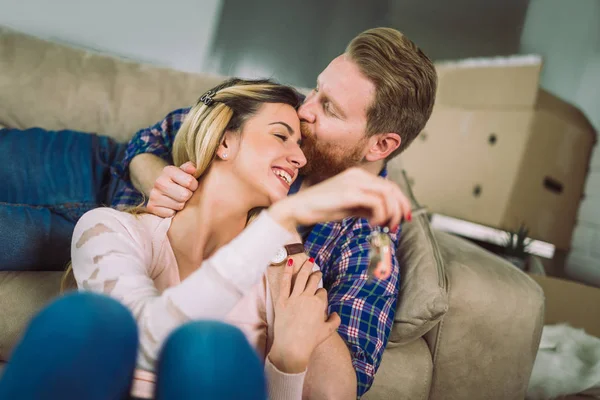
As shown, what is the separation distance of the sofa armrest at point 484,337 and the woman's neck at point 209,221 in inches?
19.5

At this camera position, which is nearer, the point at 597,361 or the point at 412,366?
the point at 412,366

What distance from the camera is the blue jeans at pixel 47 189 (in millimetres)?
718

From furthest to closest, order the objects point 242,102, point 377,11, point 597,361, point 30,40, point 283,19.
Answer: point 377,11 → point 283,19 → point 597,361 → point 30,40 → point 242,102

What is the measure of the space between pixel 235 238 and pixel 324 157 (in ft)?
1.18

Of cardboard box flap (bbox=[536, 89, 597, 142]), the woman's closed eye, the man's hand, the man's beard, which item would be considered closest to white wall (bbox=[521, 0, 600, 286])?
cardboard box flap (bbox=[536, 89, 597, 142])

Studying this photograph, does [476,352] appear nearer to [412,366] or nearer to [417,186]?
[412,366]

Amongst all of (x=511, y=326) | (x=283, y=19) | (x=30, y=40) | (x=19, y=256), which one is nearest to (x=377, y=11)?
(x=283, y=19)

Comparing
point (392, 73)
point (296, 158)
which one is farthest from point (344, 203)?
point (392, 73)

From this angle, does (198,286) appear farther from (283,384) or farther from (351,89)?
(351,89)

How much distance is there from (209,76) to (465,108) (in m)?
1.12

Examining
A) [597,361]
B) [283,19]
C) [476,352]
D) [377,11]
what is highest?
[377,11]

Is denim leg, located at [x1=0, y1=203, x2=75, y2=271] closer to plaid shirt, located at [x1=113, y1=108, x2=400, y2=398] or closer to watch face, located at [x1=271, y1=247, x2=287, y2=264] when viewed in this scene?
plaid shirt, located at [x1=113, y1=108, x2=400, y2=398]

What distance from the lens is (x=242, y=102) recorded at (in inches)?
25.0

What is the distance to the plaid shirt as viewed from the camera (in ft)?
2.44
